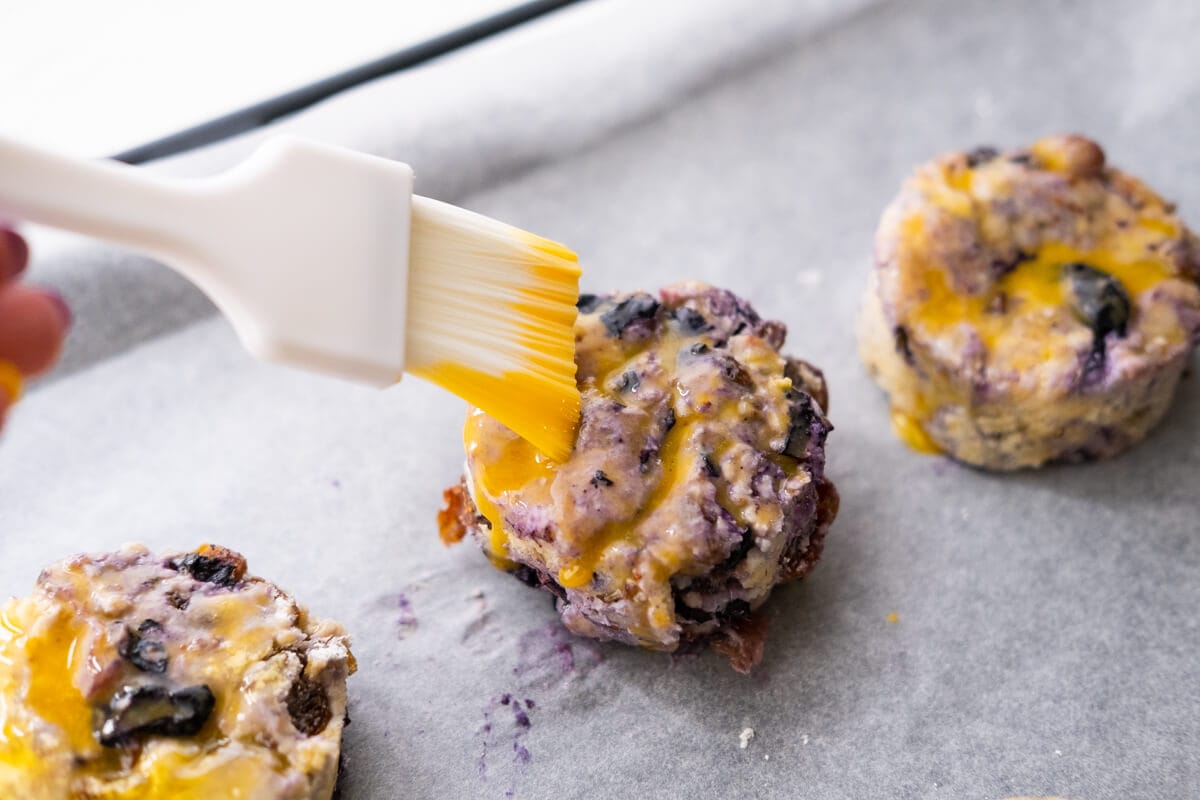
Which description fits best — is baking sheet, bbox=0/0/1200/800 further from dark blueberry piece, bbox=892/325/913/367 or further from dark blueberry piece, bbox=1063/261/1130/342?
dark blueberry piece, bbox=1063/261/1130/342

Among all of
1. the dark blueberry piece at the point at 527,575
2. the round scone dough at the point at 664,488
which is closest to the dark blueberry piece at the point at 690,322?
the round scone dough at the point at 664,488

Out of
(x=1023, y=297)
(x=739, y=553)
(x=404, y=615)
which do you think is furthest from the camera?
(x=1023, y=297)

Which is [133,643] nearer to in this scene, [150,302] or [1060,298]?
[150,302]

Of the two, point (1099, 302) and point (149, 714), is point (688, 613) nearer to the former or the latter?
point (149, 714)

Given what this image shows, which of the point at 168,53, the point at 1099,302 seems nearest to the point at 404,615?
the point at 1099,302

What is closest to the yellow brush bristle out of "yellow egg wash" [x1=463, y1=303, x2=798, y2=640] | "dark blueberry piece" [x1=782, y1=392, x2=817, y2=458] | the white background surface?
"yellow egg wash" [x1=463, y1=303, x2=798, y2=640]

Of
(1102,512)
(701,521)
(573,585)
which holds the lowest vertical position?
(1102,512)

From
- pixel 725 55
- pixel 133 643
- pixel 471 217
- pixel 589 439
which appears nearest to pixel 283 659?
pixel 133 643
